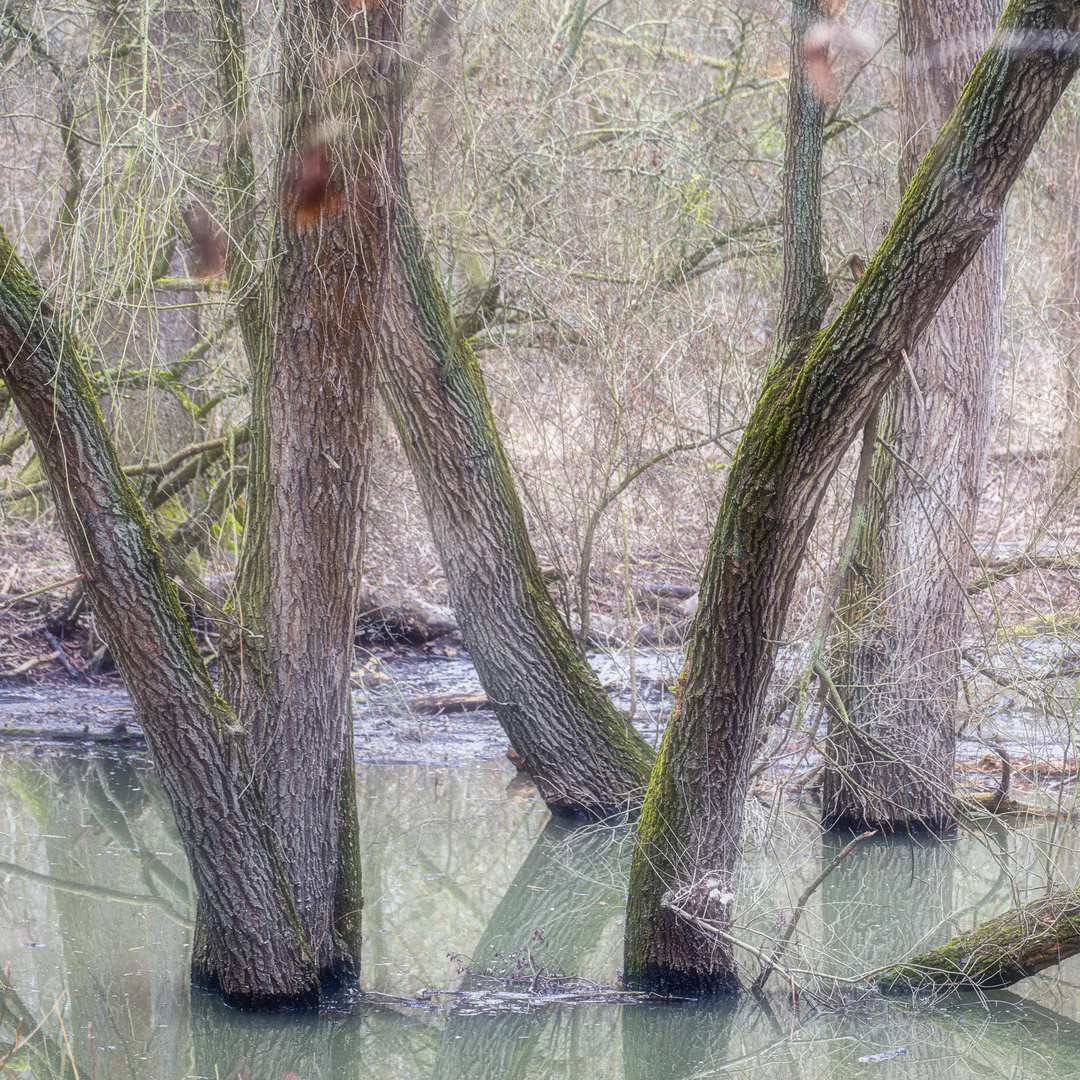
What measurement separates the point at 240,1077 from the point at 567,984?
1.56 meters

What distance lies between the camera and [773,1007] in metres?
4.89

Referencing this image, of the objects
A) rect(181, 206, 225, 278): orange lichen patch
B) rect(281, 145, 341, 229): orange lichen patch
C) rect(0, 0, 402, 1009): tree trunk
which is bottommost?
rect(0, 0, 402, 1009): tree trunk

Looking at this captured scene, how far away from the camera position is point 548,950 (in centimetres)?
571

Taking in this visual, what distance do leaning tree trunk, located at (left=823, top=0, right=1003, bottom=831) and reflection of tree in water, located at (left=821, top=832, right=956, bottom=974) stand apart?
284 mm

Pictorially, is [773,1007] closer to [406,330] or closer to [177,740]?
[177,740]

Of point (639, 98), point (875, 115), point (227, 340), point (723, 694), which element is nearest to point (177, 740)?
point (723, 694)

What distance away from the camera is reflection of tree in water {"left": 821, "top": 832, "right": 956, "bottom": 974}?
5.67 meters

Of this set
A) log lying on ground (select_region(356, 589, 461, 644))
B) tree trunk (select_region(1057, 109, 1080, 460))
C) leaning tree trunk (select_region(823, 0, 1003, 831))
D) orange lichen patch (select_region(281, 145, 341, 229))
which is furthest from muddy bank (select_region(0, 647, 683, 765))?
orange lichen patch (select_region(281, 145, 341, 229))

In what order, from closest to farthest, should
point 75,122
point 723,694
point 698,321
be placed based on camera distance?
point 723,694 → point 75,122 → point 698,321

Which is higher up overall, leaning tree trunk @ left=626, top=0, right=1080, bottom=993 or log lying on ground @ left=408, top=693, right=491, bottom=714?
leaning tree trunk @ left=626, top=0, right=1080, bottom=993

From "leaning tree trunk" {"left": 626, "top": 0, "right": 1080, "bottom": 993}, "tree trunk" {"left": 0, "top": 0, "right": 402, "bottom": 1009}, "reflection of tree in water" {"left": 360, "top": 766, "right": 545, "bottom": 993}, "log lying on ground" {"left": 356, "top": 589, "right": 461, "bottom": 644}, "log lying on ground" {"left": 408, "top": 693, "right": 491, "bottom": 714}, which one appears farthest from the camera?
"log lying on ground" {"left": 356, "top": 589, "right": 461, "bottom": 644}

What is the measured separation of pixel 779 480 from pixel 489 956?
2929mm

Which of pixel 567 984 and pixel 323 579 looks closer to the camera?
pixel 323 579

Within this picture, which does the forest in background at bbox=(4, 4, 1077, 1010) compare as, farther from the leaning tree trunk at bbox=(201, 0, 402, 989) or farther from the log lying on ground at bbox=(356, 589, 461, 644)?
the leaning tree trunk at bbox=(201, 0, 402, 989)
